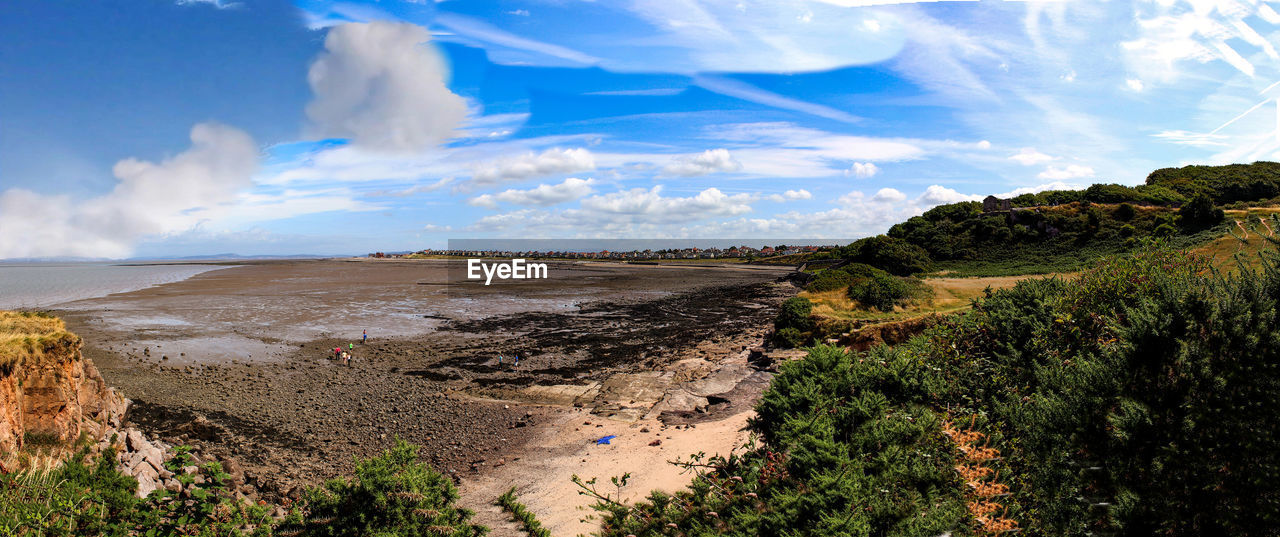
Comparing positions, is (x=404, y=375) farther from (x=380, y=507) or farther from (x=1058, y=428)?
(x=1058, y=428)

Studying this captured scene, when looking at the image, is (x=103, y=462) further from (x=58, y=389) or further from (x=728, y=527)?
(x=728, y=527)

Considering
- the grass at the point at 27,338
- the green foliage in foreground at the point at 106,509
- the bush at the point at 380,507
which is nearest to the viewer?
the green foliage in foreground at the point at 106,509

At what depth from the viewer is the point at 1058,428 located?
221 inches

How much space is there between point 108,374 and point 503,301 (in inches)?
1175

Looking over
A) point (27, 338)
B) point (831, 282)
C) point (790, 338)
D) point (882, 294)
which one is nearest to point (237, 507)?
point (27, 338)

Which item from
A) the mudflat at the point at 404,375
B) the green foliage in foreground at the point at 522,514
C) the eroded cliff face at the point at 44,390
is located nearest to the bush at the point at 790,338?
the mudflat at the point at 404,375

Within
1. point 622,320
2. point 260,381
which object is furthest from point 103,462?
point 622,320

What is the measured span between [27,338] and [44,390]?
1222 millimetres

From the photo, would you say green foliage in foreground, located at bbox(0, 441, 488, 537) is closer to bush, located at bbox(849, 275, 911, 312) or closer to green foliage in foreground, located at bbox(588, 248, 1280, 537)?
green foliage in foreground, located at bbox(588, 248, 1280, 537)

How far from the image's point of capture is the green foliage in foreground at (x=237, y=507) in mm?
5570

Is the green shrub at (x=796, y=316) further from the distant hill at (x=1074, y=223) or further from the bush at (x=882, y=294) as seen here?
the distant hill at (x=1074, y=223)

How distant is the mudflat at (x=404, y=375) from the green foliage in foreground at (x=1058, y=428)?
6424 mm

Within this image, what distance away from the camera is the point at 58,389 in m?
10.5

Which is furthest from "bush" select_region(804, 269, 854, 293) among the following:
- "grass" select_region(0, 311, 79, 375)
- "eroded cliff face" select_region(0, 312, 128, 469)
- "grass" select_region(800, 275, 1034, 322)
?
"grass" select_region(0, 311, 79, 375)
